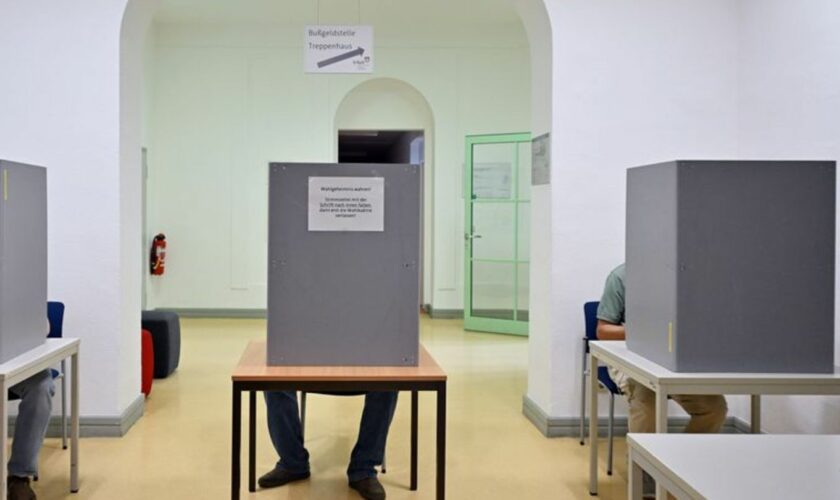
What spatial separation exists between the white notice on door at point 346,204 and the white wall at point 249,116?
259 inches

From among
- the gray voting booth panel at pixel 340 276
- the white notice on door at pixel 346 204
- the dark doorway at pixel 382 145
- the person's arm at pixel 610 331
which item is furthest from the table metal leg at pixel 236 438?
the dark doorway at pixel 382 145

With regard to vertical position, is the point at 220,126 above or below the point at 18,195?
above

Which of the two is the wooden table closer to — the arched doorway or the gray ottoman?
the gray ottoman

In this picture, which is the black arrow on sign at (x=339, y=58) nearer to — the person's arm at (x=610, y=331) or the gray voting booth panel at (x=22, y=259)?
the gray voting booth panel at (x=22, y=259)

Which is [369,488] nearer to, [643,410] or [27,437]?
[643,410]

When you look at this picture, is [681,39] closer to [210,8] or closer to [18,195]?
[18,195]

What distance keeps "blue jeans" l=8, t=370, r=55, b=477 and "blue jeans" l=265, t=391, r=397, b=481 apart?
0.87 meters

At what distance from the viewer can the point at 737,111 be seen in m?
4.23

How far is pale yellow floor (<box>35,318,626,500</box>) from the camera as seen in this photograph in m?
3.35

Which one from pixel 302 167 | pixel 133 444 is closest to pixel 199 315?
pixel 133 444

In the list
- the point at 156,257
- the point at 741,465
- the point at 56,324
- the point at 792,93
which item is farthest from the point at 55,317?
the point at 156,257

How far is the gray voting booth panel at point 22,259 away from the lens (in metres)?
2.67

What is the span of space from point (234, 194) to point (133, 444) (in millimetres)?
5260

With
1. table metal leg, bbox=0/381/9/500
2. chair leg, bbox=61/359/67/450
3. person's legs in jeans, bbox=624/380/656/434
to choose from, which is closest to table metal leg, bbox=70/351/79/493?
chair leg, bbox=61/359/67/450
